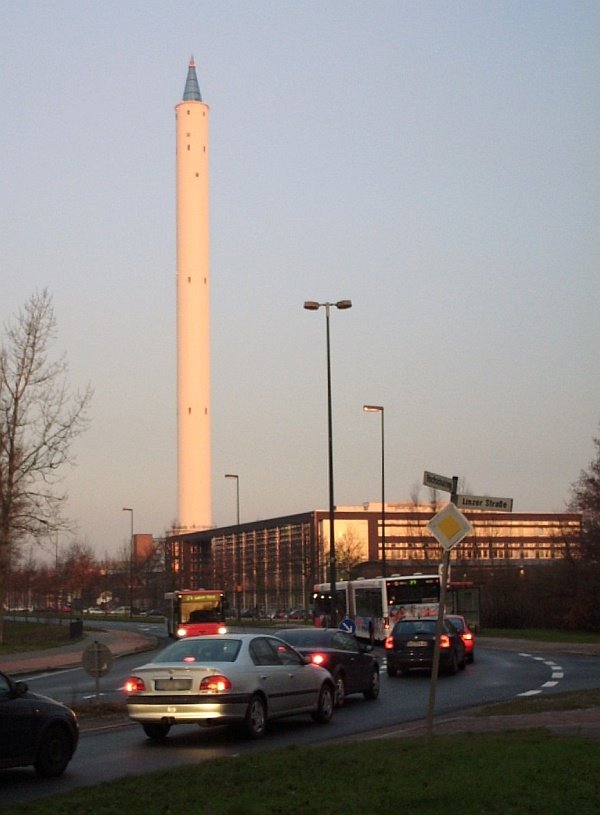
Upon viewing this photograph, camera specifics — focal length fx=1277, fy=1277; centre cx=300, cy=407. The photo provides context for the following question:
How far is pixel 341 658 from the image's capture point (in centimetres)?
2262

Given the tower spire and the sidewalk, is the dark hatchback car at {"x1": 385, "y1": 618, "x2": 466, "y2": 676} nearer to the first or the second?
the sidewalk

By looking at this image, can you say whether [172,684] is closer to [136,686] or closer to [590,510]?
[136,686]

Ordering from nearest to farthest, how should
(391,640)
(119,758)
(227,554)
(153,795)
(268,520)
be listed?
1. (153,795)
2. (119,758)
3. (391,640)
4. (227,554)
5. (268,520)

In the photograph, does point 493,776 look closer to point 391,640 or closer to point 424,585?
point 391,640

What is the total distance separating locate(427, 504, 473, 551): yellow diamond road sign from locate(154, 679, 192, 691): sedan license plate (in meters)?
4.33

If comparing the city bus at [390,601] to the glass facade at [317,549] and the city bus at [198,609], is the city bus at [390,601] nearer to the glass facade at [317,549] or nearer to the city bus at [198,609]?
the city bus at [198,609]

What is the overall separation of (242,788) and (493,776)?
2061mm

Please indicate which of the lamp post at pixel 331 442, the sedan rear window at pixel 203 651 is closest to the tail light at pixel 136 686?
the sedan rear window at pixel 203 651

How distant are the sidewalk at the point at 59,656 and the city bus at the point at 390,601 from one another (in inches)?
332

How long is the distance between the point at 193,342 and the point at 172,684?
11277 cm

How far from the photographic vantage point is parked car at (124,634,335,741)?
55.1 feet

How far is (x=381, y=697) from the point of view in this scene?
24.4 meters

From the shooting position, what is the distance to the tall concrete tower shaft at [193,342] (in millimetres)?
128500

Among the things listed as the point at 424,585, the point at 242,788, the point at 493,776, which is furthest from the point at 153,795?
the point at 424,585
